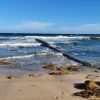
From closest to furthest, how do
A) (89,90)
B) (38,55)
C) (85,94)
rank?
(85,94), (89,90), (38,55)

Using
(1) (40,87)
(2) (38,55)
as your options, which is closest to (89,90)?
(1) (40,87)

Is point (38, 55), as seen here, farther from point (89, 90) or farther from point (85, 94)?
point (85, 94)

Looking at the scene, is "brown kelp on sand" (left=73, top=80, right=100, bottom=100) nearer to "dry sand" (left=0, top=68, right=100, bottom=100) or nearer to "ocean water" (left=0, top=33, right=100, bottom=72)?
"dry sand" (left=0, top=68, right=100, bottom=100)

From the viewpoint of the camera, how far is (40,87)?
9.89 m

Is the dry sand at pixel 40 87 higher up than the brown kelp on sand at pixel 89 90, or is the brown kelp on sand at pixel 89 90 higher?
the brown kelp on sand at pixel 89 90

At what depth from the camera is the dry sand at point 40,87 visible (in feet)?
28.5

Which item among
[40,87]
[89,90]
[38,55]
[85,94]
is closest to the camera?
[85,94]

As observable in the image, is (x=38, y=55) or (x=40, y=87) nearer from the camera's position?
(x=40, y=87)

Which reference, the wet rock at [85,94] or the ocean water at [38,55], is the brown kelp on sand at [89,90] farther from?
the ocean water at [38,55]

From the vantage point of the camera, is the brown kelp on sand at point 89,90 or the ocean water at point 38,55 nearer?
the brown kelp on sand at point 89,90

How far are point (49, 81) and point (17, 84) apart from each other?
53.5 inches

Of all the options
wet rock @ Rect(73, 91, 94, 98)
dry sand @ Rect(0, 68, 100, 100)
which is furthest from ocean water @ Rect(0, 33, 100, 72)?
wet rock @ Rect(73, 91, 94, 98)

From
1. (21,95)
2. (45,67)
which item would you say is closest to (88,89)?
(21,95)

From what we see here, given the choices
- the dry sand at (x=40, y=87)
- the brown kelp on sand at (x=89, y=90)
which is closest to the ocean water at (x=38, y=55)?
the dry sand at (x=40, y=87)
